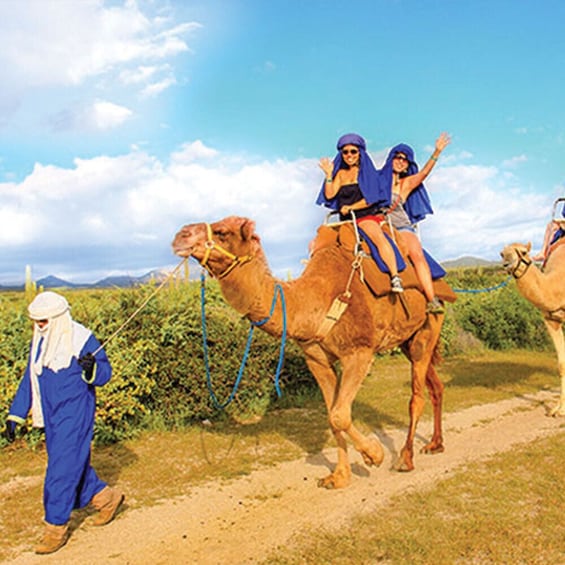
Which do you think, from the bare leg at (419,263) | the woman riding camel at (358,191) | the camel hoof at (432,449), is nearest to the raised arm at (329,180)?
the woman riding camel at (358,191)

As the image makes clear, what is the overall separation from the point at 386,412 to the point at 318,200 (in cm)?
480

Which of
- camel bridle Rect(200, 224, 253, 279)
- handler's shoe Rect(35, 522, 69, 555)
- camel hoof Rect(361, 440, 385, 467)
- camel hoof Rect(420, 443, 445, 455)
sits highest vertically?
camel bridle Rect(200, 224, 253, 279)

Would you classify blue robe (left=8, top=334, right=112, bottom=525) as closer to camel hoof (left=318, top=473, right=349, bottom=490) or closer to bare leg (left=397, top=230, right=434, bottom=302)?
camel hoof (left=318, top=473, right=349, bottom=490)

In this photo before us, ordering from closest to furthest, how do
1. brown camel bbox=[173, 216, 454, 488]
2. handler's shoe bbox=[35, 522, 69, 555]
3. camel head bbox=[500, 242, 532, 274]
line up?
brown camel bbox=[173, 216, 454, 488] < handler's shoe bbox=[35, 522, 69, 555] < camel head bbox=[500, 242, 532, 274]

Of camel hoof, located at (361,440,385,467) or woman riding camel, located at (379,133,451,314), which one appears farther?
woman riding camel, located at (379,133,451,314)

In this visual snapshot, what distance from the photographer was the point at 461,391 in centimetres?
1216

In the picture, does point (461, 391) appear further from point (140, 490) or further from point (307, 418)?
point (140, 490)

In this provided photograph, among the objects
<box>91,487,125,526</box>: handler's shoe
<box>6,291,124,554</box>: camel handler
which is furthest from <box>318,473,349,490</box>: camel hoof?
<box>6,291,124,554</box>: camel handler

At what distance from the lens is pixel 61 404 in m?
Answer: 5.36

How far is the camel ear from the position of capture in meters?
5.08

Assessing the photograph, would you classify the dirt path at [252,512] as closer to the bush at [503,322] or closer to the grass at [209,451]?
the grass at [209,451]

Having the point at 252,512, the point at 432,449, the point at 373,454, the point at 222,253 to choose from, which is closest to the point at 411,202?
the point at 432,449

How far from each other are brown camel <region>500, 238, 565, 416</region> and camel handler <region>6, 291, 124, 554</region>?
6.27 metres

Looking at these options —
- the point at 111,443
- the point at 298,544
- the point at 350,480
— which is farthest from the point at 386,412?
the point at 298,544
